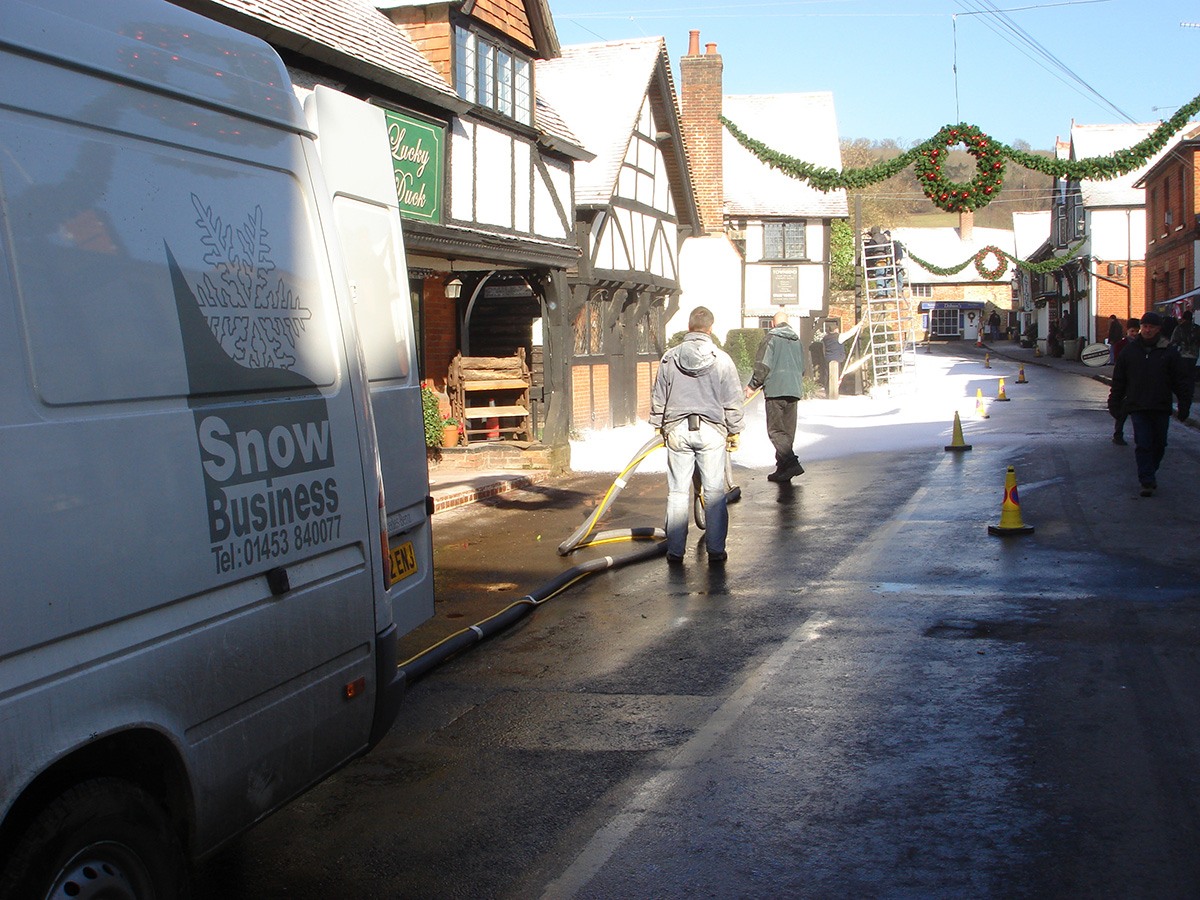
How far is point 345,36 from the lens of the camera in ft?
42.5

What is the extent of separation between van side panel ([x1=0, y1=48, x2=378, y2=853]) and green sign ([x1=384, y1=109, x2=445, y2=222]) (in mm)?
10392

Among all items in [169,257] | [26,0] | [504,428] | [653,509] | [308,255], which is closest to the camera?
[26,0]

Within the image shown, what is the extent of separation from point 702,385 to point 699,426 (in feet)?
1.07

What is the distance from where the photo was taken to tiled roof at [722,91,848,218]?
3893 cm

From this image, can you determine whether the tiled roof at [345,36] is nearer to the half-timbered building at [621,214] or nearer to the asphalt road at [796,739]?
the asphalt road at [796,739]

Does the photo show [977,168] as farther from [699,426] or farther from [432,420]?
[699,426]

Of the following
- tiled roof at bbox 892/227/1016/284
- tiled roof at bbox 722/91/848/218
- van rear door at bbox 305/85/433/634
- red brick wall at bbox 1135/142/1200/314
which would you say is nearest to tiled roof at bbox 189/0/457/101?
van rear door at bbox 305/85/433/634

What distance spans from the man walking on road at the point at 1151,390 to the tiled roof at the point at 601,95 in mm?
11173

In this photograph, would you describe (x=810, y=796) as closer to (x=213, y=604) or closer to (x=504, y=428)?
(x=213, y=604)

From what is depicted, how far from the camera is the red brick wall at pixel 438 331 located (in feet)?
59.7

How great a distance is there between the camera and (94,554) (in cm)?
279

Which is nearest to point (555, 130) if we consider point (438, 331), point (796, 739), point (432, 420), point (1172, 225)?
point (438, 331)

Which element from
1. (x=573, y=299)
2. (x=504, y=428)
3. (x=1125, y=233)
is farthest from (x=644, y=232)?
(x=1125, y=233)

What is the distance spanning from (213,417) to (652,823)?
2181mm
